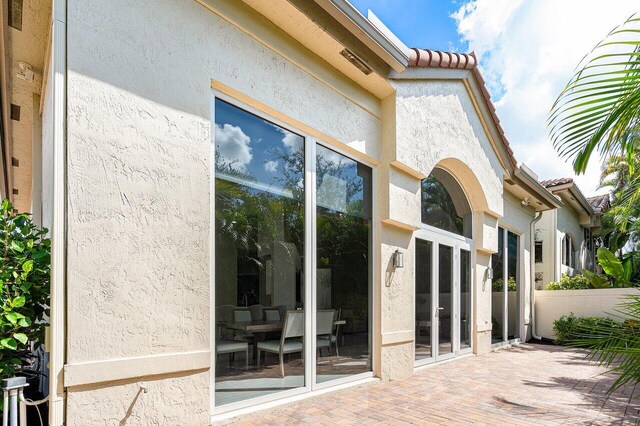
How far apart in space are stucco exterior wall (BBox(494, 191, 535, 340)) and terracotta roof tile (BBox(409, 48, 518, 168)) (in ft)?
8.91

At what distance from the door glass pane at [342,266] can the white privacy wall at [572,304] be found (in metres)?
10.0

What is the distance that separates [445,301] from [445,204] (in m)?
2.49

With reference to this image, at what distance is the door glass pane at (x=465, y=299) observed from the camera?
11.0 metres

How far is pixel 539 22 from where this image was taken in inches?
126

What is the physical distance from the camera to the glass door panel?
9.96 m

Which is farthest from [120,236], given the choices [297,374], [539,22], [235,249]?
[539,22]

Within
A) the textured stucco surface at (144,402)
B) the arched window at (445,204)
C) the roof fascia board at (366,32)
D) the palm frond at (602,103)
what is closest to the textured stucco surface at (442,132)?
the arched window at (445,204)

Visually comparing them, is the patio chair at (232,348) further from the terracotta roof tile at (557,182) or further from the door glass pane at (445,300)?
the terracotta roof tile at (557,182)

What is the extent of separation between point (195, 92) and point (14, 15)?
2944 mm

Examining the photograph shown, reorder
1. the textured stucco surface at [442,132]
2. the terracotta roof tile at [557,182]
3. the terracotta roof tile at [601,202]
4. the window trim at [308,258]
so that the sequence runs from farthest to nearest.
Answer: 1. the terracotta roof tile at [601,202]
2. the terracotta roof tile at [557,182]
3. the textured stucco surface at [442,132]
4. the window trim at [308,258]

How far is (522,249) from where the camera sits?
1510cm

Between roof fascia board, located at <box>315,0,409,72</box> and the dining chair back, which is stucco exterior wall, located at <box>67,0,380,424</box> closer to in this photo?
the dining chair back

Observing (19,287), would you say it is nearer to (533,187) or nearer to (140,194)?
(140,194)

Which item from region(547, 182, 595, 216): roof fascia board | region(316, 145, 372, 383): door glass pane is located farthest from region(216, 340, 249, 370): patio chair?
region(547, 182, 595, 216): roof fascia board
